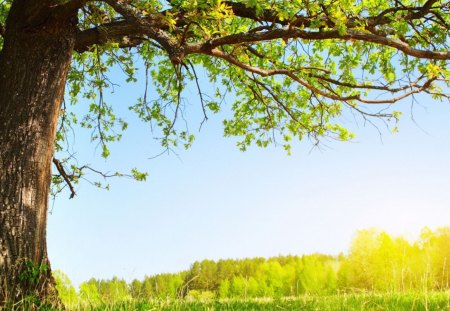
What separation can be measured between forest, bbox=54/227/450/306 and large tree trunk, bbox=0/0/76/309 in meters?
0.81

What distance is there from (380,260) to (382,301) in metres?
12.3

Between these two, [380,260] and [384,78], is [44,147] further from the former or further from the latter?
[380,260]

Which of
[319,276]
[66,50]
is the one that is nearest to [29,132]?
[66,50]

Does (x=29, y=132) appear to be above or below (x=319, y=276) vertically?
above

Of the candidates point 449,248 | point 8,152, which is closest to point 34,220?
point 8,152

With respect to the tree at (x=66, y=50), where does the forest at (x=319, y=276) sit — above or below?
below

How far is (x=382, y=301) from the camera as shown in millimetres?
7383

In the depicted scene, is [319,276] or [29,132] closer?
[29,132]

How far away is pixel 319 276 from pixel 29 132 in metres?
28.7

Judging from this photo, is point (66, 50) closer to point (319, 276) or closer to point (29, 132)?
point (29, 132)

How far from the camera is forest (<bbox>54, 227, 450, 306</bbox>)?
6.56m

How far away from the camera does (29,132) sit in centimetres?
758

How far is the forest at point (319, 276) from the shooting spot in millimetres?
6562

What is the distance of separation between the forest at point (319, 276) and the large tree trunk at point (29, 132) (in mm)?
810
